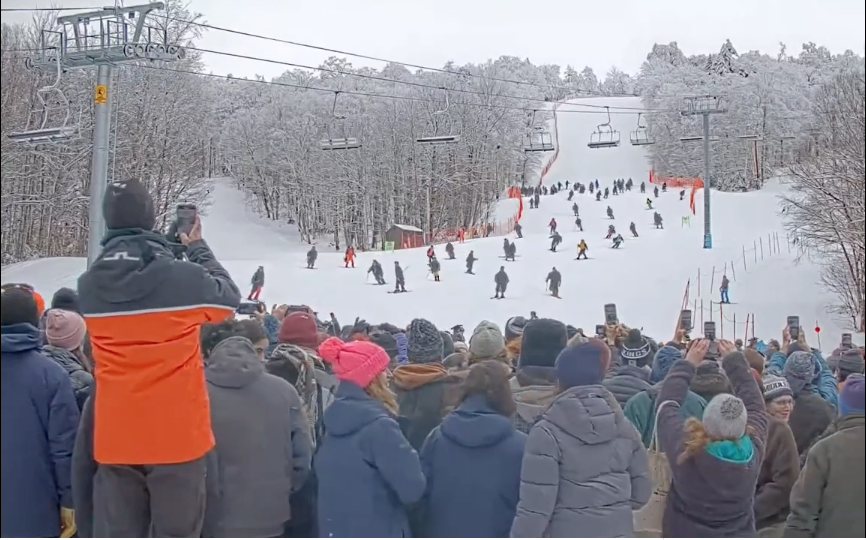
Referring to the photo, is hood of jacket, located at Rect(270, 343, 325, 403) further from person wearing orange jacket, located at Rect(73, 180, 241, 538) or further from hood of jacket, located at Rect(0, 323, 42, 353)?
hood of jacket, located at Rect(0, 323, 42, 353)

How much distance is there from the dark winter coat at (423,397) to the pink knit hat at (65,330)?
144 cm

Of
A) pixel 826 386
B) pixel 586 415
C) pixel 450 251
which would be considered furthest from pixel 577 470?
pixel 450 251

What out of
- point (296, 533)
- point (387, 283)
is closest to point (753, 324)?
point (387, 283)

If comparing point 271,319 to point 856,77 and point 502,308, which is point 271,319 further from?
point 502,308

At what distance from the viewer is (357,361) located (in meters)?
3.28

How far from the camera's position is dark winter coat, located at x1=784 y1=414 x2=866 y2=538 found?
Answer: 9.30 feet

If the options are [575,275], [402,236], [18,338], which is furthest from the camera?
[402,236]

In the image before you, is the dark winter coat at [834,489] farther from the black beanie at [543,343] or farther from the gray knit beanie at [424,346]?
the gray knit beanie at [424,346]

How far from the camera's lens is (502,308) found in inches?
928

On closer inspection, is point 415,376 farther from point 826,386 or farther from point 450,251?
point 450,251

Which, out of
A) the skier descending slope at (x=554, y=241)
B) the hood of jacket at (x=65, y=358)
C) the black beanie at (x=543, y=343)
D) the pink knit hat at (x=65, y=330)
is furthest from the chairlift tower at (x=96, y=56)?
the skier descending slope at (x=554, y=241)

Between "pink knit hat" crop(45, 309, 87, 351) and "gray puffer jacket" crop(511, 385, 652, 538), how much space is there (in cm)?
209

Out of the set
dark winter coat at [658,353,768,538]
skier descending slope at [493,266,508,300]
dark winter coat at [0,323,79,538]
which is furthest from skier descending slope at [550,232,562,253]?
dark winter coat at [0,323,79,538]

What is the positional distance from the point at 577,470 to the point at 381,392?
31.2 inches
